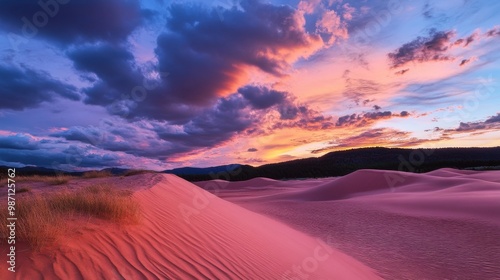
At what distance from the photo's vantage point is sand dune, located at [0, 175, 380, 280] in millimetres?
3140

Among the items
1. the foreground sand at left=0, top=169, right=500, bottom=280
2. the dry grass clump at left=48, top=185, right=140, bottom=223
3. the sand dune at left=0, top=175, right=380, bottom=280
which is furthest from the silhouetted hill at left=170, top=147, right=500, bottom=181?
the dry grass clump at left=48, top=185, right=140, bottom=223

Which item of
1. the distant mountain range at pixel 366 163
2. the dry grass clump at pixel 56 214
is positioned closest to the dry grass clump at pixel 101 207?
the dry grass clump at pixel 56 214

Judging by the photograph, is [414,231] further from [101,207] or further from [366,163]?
[366,163]

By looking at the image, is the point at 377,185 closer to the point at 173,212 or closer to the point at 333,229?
the point at 333,229

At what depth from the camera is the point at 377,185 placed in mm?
21688

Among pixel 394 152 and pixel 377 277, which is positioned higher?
pixel 394 152

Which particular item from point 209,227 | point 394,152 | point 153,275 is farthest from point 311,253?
point 394,152

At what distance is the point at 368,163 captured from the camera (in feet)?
253

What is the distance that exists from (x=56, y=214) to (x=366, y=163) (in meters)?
80.8

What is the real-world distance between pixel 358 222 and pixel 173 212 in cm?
750

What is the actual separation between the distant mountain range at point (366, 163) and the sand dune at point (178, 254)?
41845 mm

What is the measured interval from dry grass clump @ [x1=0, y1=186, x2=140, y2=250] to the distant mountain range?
141ft

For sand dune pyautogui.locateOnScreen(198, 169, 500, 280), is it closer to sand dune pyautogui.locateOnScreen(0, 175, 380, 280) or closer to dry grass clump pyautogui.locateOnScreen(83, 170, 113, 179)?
sand dune pyautogui.locateOnScreen(0, 175, 380, 280)

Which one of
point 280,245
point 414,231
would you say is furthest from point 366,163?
point 280,245
